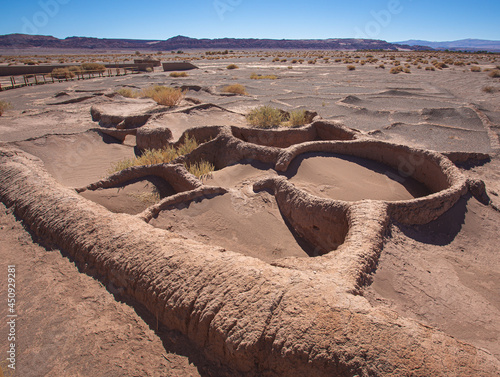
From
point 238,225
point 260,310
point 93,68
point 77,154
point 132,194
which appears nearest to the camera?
point 260,310

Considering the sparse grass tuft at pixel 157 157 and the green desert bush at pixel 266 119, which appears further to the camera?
the green desert bush at pixel 266 119

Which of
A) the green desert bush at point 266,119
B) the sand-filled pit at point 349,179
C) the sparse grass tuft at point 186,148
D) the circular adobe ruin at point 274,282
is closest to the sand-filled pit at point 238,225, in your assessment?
the circular adobe ruin at point 274,282

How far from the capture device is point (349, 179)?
5.39m

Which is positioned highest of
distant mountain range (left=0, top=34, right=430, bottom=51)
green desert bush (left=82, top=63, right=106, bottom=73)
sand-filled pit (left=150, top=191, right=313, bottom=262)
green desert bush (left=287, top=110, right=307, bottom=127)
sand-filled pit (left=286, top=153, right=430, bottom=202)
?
distant mountain range (left=0, top=34, right=430, bottom=51)

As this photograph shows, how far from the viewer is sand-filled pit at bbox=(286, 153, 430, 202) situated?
4969 millimetres

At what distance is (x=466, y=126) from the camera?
988 centimetres

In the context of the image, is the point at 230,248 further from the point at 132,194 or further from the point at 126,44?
the point at 126,44

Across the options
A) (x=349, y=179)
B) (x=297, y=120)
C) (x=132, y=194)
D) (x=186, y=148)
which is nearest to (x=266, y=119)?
(x=297, y=120)

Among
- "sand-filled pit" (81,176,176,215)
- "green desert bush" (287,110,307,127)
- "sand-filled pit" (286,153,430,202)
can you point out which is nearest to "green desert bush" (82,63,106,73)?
"green desert bush" (287,110,307,127)

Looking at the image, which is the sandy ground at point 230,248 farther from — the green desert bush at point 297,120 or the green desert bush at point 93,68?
the green desert bush at point 93,68

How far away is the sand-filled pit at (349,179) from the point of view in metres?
4.97

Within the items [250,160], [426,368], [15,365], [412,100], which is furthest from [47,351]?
[412,100]

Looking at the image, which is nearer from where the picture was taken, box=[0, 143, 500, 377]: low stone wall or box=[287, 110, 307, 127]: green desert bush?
box=[0, 143, 500, 377]: low stone wall

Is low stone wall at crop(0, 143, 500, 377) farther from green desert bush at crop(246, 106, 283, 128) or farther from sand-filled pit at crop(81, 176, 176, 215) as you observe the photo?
green desert bush at crop(246, 106, 283, 128)
